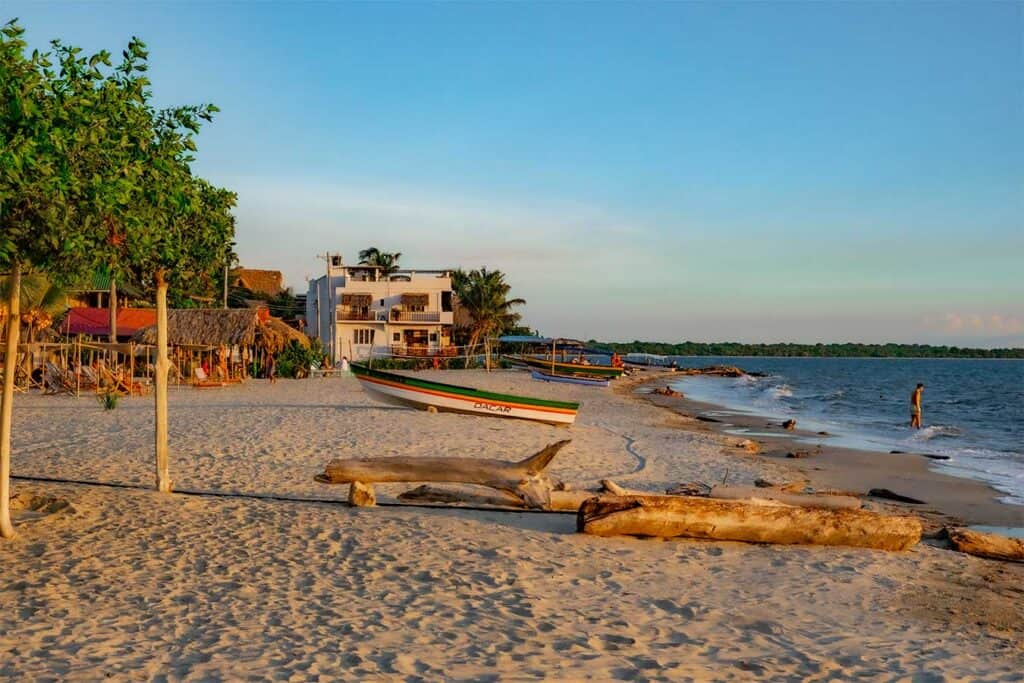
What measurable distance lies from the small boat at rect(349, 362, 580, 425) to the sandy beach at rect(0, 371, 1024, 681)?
9125 millimetres

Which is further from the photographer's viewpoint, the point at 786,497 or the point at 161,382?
the point at 786,497

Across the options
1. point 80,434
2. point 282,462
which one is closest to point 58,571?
point 282,462

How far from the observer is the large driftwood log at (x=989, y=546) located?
30.1ft

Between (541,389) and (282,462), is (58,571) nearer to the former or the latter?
(282,462)

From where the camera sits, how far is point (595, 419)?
26.1m

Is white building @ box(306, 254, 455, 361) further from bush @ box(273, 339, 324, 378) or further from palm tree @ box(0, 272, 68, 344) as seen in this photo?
palm tree @ box(0, 272, 68, 344)

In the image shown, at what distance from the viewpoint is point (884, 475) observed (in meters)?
17.6

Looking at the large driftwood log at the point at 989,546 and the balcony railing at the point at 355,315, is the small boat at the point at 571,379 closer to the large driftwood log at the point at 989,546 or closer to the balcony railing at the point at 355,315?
the balcony railing at the point at 355,315

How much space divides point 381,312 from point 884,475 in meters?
44.2

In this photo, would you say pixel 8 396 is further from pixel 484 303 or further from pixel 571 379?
pixel 484 303

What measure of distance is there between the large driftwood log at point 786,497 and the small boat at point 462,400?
994 cm

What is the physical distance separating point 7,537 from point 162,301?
10.5ft

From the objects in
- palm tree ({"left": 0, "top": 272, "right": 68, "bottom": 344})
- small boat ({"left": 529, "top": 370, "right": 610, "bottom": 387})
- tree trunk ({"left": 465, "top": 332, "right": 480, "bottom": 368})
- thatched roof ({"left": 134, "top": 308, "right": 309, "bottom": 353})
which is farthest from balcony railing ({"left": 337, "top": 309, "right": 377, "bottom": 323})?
palm tree ({"left": 0, "top": 272, "right": 68, "bottom": 344})

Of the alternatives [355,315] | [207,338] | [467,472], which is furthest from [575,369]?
[467,472]
